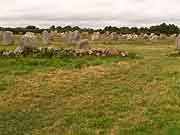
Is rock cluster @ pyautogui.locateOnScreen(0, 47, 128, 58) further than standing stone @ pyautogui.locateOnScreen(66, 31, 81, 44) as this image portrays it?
No

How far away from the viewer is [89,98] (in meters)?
11.8

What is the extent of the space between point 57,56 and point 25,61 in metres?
1.98

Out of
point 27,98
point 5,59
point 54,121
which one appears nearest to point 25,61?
point 5,59

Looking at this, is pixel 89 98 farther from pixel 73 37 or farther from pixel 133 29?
pixel 133 29

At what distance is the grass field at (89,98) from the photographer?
9055 millimetres

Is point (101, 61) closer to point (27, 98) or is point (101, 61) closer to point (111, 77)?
point (111, 77)

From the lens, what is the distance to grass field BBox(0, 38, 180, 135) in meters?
9.06

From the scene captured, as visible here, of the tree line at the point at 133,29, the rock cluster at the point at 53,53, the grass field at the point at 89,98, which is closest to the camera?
the grass field at the point at 89,98

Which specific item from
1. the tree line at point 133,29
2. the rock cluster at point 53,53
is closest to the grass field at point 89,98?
the rock cluster at point 53,53

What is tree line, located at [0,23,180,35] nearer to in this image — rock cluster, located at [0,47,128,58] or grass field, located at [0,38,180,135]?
rock cluster, located at [0,47,128,58]

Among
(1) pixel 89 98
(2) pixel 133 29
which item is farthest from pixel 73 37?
(2) pixel 133 29

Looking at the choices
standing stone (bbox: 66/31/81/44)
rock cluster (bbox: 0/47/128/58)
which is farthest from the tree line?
rock cluster (bbox: 0/47/128/58)

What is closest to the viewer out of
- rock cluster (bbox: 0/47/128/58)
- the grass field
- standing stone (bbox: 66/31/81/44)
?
the grass field

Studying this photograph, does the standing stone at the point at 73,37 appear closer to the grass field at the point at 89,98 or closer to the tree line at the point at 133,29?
the grass field at the point at 89,98
